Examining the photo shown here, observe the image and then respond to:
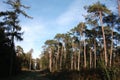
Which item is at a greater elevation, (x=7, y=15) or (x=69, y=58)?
(x=7, y=15)

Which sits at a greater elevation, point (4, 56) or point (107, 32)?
point (107, 32)

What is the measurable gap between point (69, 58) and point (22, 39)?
195 ft

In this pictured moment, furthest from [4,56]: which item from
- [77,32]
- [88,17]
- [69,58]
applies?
[69,58]

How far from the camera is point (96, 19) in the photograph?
42688 mm

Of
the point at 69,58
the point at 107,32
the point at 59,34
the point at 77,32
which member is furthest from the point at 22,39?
the point at 69,58

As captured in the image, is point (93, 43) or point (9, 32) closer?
point (9, 32)

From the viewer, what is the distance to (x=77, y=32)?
67.8m

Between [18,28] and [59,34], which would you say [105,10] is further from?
[59,34]

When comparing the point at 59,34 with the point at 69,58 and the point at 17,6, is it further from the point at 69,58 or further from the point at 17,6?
the point at 17,6

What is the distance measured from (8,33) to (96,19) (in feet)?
57.3

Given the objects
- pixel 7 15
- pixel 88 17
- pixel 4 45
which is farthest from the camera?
pixel 88 17

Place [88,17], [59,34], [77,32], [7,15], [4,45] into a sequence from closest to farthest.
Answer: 1. [4,45]
2. [7,15]
3. [88,17]
4. [77,32]
5. [59,34]

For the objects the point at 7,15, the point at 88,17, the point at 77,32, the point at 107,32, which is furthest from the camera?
the point at 77,32

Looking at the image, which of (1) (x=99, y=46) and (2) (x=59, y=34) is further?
(2) (x=59, y=34)
